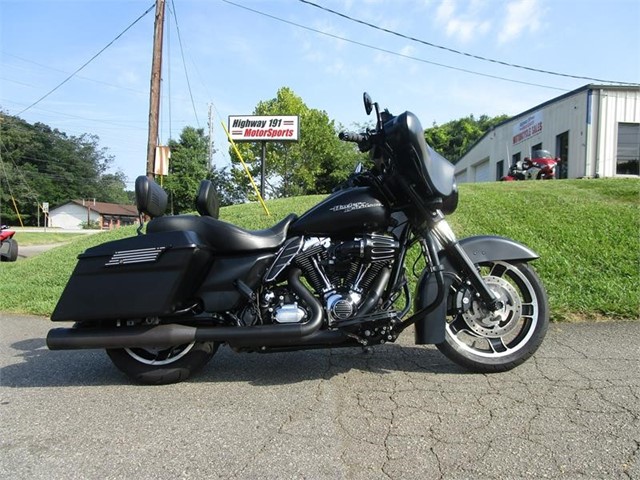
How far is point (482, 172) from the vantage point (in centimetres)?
3167

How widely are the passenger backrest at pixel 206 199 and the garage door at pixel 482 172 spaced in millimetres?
28915

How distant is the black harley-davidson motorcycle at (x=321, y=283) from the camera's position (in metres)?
3.16

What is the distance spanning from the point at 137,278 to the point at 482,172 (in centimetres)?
3129

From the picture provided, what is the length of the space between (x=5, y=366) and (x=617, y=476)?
4158mm

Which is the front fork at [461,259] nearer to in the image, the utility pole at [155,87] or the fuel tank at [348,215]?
the fuel tank at [348,215]

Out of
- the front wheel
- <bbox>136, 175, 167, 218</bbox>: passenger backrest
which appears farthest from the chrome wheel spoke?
<bbox>136, 175, 167, 218</bbox>: passenger backrest

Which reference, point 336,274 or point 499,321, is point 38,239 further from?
point 499,321

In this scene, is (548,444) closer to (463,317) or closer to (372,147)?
(463,317)

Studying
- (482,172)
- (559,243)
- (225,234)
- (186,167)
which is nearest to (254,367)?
(225,234)

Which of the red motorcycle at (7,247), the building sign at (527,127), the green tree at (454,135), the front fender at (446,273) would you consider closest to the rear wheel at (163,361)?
the front fender at (446,273)

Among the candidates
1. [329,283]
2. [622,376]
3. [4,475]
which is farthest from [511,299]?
[4,475]

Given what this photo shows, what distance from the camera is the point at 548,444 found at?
231cm

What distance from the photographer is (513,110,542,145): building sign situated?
22969 millimetres

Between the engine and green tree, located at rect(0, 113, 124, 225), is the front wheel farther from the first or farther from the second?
green tree, located at rect(0, 113, 124, 225)
